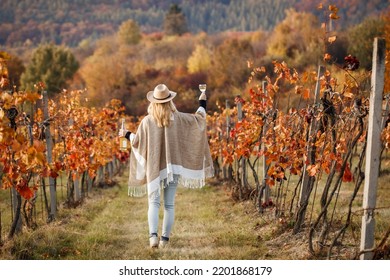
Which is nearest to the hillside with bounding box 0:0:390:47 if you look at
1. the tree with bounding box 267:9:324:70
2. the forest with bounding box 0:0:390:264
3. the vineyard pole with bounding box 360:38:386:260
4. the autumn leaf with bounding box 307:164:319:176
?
the tree with bounding box 267:9:324:70

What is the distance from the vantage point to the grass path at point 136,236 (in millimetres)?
6066

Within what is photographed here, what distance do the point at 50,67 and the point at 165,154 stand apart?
172 ft

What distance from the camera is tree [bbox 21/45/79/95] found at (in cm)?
5450

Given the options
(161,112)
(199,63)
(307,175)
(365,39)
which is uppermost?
(161,112)

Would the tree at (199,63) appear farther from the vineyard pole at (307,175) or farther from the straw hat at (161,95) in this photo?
the straw hat at (161,95)

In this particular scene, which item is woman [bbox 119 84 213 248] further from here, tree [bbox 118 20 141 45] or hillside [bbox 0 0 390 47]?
tree [bbox 118 20 141 45]

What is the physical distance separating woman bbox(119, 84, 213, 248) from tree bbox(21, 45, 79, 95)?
48200 millimetres

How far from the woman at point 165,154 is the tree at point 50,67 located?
48.2 metres

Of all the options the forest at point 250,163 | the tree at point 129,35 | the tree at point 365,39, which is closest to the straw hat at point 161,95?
the forest at point 250,163

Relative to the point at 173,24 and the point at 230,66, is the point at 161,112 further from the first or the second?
the point at 173,24

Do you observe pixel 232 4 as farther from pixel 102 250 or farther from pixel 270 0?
pixel 102 250

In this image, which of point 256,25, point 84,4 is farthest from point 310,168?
point 84,4

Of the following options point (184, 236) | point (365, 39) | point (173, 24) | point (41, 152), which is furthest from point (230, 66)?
point (173, 24)

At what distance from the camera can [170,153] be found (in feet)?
21.1
